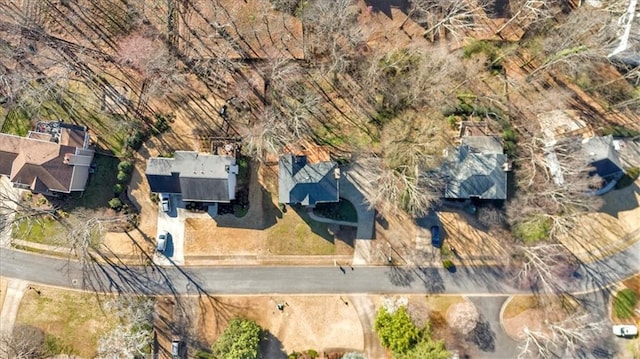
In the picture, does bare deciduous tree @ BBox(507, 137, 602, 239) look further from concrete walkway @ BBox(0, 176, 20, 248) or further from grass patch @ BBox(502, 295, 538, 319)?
concrete walkway @ BBox(0, 176, 20, 248)

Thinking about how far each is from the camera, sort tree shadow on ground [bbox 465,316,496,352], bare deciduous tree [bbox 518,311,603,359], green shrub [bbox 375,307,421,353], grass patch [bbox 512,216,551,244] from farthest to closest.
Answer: tree shadow on ground [bbox 465,316,496,352] < grass patch [bbox 512,216,551,244] < bare deciduous tree [bbox 518,311,603,359] < green shrub [bbox 375,307,421,353]

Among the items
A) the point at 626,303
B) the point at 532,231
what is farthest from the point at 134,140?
the point at 626,303

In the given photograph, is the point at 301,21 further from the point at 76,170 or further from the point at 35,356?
the point at 35,356

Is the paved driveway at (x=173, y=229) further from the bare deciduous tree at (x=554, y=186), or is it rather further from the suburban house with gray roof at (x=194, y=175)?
the bare deciduous tree at (x=554, y=186)

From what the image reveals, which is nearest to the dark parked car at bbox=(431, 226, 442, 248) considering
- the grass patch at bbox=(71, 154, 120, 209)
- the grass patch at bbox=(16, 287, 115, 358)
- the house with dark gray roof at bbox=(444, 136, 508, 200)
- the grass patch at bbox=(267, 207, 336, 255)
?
the house with dark gray roof at bbox=(444, 136, 508, 200)

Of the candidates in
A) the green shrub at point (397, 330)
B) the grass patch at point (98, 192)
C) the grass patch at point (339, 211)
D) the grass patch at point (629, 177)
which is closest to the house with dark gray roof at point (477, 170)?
the grass patch at point (339, 211)

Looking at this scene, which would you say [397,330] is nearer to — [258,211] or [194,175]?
[258,211]
